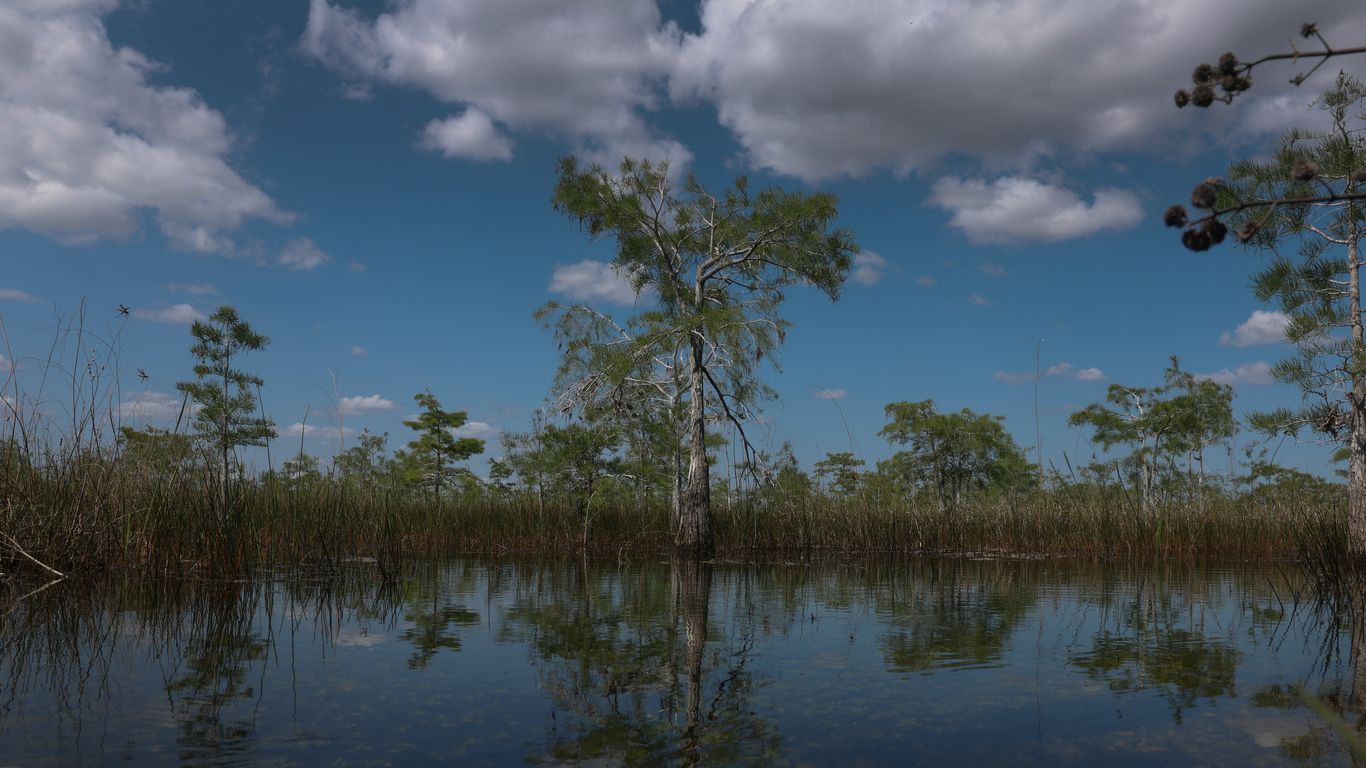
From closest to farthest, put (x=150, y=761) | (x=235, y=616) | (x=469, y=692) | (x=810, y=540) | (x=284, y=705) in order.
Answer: (x=150, y=761) → (x=284, y=705) → (x=469, y=692) → (x=235, y=616) → (x=810, y=540)

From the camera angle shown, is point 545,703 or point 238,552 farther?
point 238,552

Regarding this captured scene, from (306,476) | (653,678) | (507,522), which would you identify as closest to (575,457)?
(507,522)

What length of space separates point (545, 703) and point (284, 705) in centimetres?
120

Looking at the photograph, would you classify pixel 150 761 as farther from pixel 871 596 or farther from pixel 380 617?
pixel 871 596

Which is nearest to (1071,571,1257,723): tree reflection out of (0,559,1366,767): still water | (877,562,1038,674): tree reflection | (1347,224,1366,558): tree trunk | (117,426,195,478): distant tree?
(0,559,1366,767): still water

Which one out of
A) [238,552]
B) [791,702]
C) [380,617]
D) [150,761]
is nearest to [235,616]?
[380,617]

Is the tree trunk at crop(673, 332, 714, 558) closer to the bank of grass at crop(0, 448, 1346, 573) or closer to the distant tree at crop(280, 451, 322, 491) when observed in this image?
the bank of grass at crop(0, 448, 1346, 573)

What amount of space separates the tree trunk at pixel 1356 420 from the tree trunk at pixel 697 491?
33.6 feet

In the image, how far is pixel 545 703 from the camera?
3.89 metres

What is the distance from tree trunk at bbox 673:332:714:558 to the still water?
8.16 metres

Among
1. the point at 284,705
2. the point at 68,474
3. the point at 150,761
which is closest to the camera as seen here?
the point at 150,761

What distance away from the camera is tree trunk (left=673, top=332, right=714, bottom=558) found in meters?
16.3

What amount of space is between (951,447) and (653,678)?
3459 centimetres

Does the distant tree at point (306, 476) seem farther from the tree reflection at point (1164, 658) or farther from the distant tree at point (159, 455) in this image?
the tree reflection at point (1164, 658)
